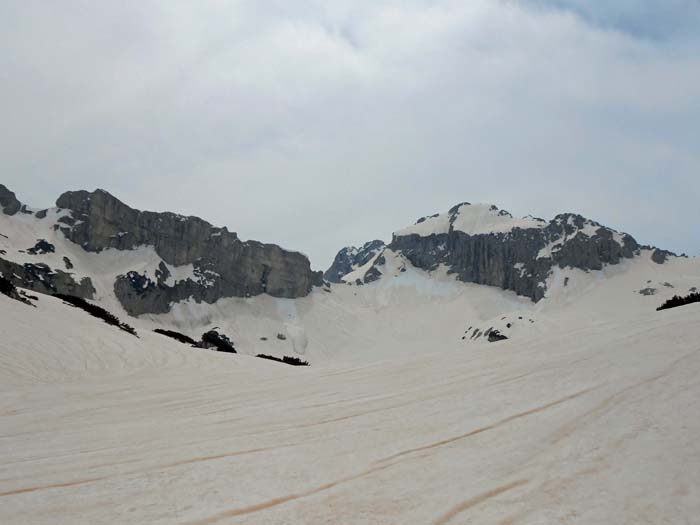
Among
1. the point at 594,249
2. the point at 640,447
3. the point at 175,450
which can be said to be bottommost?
the point at 175,450

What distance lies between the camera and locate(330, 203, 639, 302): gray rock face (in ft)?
371

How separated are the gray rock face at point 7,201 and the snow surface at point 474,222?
293ft

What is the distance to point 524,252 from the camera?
11950 cm

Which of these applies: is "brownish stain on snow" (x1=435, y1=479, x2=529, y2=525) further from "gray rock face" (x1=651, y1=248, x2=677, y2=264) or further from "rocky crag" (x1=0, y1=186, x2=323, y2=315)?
"gray rock face" (x1=651, y1=248, x2=677, y2=264)

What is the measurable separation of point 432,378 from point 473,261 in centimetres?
12222

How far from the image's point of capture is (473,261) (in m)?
124

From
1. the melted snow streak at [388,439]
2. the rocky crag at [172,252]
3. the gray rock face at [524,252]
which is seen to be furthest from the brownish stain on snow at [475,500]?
the gray rock face at [524,252]

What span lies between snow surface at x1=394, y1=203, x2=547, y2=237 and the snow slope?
125742mm

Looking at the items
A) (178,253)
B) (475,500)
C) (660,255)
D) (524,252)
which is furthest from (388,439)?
(660,255)

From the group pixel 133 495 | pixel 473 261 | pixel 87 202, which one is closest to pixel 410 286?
pixel 473 261

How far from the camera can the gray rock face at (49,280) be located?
63.7 m

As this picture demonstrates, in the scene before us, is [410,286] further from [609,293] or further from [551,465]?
[551,465]

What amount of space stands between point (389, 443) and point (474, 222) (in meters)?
137

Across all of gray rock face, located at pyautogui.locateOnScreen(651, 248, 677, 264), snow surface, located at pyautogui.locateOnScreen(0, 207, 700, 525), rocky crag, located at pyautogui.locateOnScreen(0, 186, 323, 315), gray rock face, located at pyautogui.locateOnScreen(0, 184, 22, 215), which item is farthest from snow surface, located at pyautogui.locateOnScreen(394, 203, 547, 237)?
snow surface, located at pyautogui.locateOnScreen(0, 207, 700, 525)
